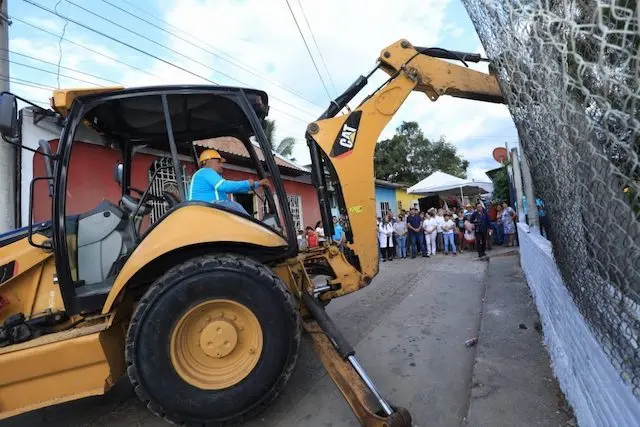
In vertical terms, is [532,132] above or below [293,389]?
above

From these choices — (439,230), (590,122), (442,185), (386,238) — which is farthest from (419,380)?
(442,185)

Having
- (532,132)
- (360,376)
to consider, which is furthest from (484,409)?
(532,132)

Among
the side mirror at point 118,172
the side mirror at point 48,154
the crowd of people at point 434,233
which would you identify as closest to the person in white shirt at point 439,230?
the crowd of people at point 434,233

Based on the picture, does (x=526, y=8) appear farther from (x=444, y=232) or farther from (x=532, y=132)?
(x=444, y=232)

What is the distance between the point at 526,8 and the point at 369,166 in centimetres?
267

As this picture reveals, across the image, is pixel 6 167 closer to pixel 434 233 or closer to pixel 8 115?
pixel 8 115

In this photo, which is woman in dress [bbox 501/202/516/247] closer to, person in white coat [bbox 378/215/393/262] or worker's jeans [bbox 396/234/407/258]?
worker's jeans [bbox 396/234/407/258]

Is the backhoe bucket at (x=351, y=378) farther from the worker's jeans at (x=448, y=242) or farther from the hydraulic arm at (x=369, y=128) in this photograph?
the worker's jeans at (x=448, y=242)

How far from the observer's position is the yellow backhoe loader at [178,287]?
9.31ft

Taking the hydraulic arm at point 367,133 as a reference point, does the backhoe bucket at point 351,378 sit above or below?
below

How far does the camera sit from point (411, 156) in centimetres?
3928

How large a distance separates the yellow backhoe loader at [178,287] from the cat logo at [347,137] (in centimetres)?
1

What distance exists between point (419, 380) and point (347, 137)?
7.74 feet

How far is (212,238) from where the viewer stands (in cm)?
302
